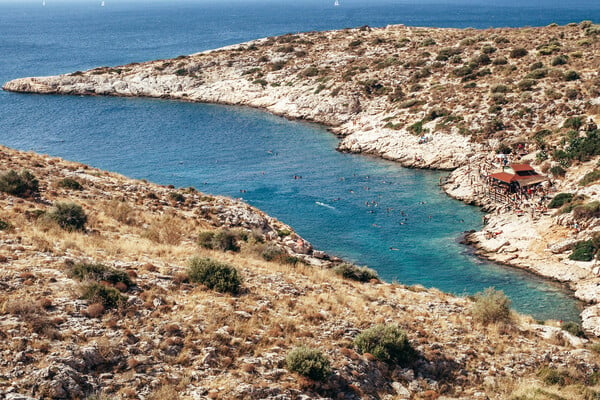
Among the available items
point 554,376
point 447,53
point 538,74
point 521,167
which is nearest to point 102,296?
point 554,376

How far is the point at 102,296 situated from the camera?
22.8 meters

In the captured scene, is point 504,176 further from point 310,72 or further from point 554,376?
point 310,72

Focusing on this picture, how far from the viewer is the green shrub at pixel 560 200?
54562 mm

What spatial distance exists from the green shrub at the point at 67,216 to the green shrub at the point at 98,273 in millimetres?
7518

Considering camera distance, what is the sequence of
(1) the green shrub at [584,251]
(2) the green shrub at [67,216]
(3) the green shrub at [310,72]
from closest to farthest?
1. (2) the green shrub at [67,216]
2. (1) the green shrub at [584,251]
3. (3) the green shrub at [310,72]

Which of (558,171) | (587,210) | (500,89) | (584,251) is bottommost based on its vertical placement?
(584,251)

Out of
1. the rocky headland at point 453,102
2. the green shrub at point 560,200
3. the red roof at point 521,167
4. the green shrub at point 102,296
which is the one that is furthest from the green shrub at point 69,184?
the red roof at point 521,167

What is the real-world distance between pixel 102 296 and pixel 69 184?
67.9 feet

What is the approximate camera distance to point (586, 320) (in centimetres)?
3956

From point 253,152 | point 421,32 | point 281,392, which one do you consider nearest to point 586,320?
point 281,392

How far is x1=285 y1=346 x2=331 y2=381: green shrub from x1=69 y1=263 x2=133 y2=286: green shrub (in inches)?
344

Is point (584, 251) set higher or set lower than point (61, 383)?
lower

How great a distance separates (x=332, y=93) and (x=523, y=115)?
1456 inches

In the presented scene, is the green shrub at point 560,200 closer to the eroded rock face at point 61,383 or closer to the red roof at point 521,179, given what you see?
the red roof at point 521,179
